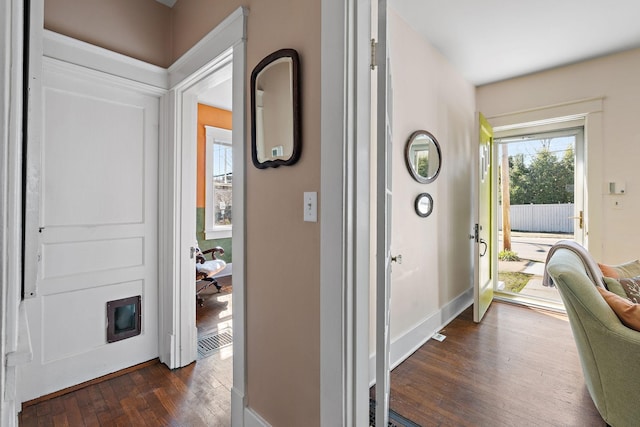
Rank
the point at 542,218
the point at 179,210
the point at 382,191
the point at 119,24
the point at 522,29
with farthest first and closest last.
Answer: the point at 542,218, the point at 522,29, the point at 179,210, the point at 119,24, the point at 382,191

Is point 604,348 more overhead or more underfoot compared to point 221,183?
more underfoot

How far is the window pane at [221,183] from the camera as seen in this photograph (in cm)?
452

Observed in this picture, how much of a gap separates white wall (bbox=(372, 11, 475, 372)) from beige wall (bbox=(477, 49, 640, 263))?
1021mm

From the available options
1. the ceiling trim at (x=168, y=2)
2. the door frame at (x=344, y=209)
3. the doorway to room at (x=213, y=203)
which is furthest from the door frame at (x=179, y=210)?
the door frame at (x=344, y=209)

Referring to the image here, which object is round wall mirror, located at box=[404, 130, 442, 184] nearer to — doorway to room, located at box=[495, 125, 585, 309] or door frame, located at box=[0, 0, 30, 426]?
doorway to room, located at box=[495, 125, 585, 309]

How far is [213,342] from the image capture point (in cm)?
267

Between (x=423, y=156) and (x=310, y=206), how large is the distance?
1744 mm

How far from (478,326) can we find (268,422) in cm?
242

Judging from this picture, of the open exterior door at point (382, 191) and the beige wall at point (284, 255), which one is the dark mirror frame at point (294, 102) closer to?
the beige wall at point (284, 255)

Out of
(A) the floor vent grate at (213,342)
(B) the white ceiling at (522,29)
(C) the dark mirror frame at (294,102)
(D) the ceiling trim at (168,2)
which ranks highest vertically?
(D) the ceiling trim at (168,2)

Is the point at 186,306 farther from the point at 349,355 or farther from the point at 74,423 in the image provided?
Answer: the point at 349,355

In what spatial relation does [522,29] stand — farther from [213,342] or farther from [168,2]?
[213,342]

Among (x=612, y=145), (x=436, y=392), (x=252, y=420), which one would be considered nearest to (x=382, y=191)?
(x=252, y=420)

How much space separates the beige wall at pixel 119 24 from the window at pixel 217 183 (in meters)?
2.09
